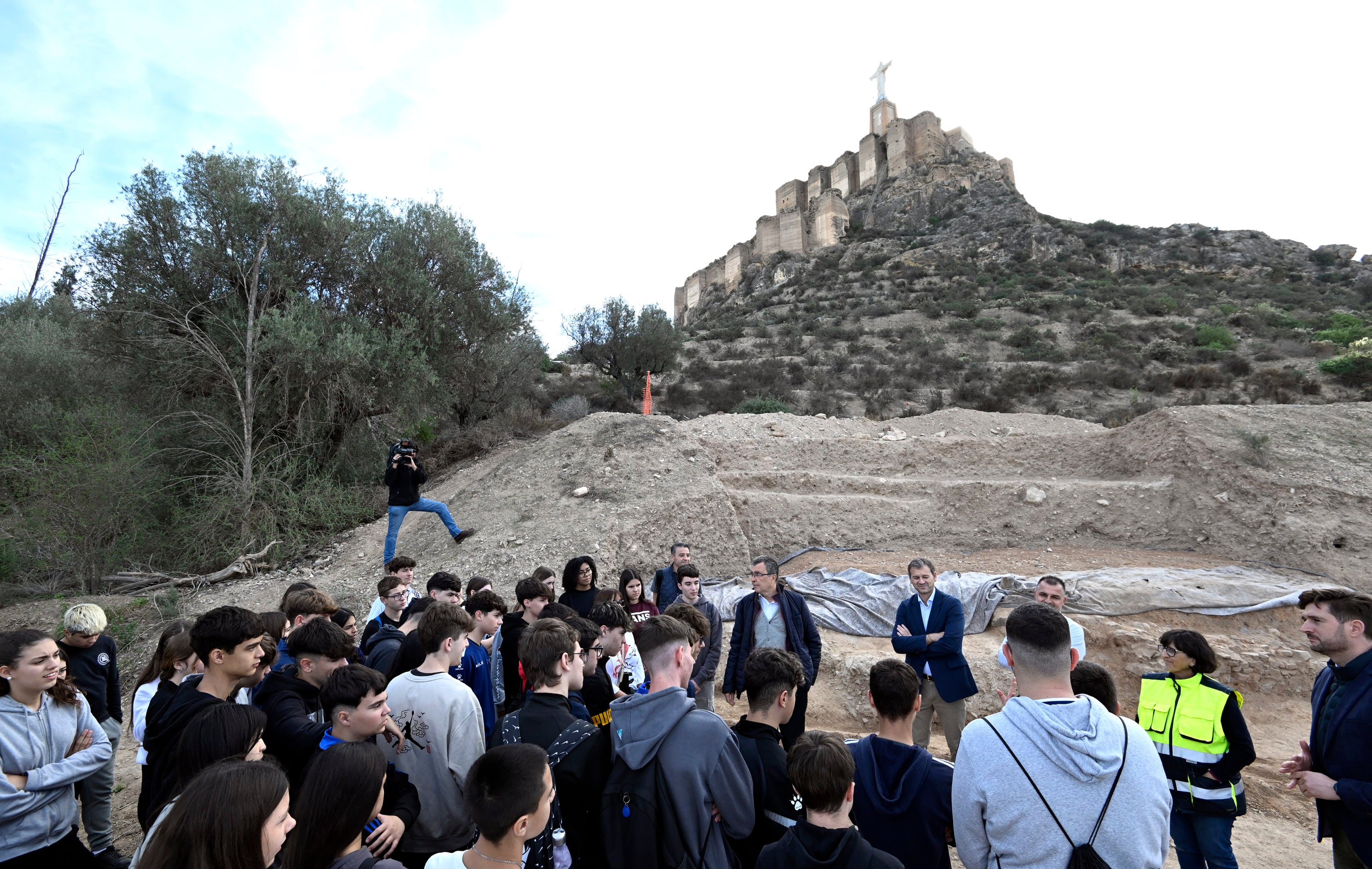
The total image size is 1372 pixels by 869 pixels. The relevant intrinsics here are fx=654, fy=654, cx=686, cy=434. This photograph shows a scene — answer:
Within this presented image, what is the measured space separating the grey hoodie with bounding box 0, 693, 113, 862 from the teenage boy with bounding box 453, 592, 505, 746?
67.2 inches

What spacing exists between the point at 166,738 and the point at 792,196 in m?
61.7

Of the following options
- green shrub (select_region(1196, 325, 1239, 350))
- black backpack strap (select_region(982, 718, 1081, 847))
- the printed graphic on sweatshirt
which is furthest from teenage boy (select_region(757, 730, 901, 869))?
green shrub (select_region(1196, 325, 1239, 350))

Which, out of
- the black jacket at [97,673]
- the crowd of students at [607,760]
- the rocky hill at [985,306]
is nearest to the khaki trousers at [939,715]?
the crowd of students at [607,760]

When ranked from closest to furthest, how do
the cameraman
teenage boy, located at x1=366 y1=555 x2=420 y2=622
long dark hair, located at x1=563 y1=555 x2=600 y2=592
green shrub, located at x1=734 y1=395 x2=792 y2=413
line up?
teenage boy, located at x1=366 y1=555 x2=420 y2=622 < long dark hair, located at x1=563 y1=555 x2=600 y2=592 < the cameraman < green shrub, located at x1=734 y1=395 x2=792 y2=413

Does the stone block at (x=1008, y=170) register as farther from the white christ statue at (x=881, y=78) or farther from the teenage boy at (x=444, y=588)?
the teenage boy at (x=444, y=588)

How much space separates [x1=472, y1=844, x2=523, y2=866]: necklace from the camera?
1.96 m

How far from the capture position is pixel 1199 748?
11.5 feet

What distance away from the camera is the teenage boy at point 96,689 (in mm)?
4129

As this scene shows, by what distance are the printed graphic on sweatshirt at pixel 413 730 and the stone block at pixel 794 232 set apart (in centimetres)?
5409

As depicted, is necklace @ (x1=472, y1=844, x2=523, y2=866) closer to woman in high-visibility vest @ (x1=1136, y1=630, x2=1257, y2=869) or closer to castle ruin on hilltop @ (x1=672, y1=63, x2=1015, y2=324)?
woman in high-visibility vest @ (x1=1136, y1=630, x2=1257, y2=869)

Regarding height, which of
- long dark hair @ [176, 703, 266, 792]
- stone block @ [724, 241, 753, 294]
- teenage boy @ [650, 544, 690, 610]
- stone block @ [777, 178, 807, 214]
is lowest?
teenage boy @ [650, 544, 690, 610]

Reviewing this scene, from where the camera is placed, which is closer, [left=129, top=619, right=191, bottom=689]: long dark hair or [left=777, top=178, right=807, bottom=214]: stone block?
[left=129, top=619, right=191, bottom=689]: long dark hair

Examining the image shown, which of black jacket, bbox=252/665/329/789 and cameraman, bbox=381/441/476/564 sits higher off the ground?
cameraman, bbox=381/441/476/564

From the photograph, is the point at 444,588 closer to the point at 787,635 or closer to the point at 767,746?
the point at 787,635
